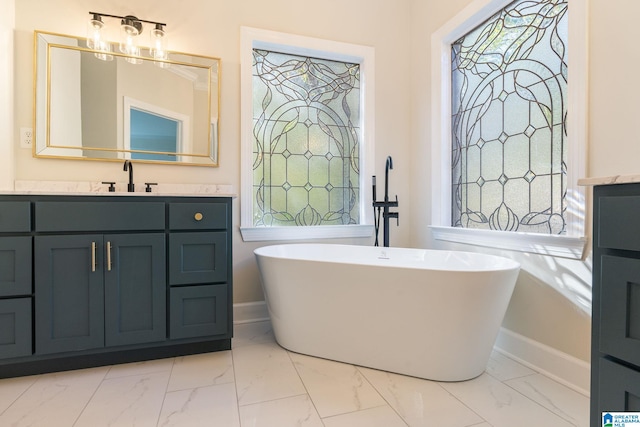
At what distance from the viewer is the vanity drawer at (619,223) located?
2.46 feet

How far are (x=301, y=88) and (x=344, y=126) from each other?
472mm

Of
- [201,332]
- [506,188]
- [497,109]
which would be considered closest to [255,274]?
[201,332]

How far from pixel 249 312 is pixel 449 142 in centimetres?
202

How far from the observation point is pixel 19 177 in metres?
2.00

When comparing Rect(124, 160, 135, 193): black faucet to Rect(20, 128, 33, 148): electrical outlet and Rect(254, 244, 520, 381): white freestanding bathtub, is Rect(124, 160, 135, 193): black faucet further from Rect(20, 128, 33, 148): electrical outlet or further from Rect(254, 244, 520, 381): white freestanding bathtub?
Rect(254, 244, 520, 381): white freestanding bathtub

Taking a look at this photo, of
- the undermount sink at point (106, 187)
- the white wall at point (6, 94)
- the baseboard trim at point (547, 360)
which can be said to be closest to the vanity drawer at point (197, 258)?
the undermount sink at point (106, 187)

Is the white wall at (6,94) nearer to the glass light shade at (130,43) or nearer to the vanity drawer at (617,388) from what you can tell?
the glass light shade at (130,43)

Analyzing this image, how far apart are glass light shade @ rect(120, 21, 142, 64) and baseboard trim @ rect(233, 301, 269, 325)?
1.84m

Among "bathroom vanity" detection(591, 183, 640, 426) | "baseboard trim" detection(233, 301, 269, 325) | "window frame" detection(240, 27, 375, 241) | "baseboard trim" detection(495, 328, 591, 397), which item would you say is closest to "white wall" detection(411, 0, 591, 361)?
"baseboard trim" detection(495, 328, 591, 397)

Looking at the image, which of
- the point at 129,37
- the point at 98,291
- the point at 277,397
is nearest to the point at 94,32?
the point at 129,37

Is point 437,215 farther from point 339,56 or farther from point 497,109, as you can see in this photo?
point 339,56

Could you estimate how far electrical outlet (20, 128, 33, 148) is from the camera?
6.54ft

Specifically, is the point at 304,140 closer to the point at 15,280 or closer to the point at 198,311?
the point at 198,311

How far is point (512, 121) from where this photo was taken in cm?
200
